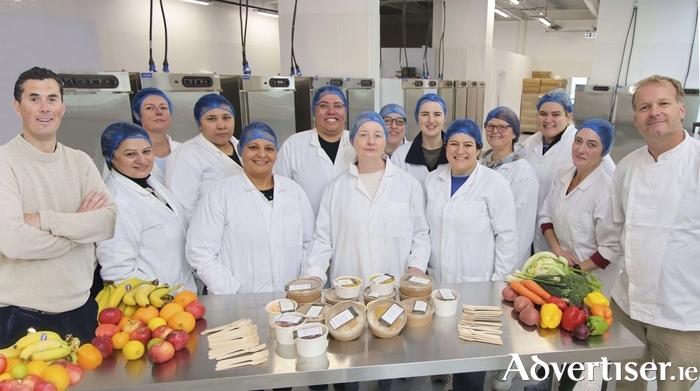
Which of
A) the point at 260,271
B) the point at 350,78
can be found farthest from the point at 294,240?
the point at 350,78

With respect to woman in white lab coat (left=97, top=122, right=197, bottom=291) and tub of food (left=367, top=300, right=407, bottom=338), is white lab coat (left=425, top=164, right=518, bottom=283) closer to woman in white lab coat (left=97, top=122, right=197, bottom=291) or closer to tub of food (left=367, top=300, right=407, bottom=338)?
tub of food (left=367, top=300, right=407, bottom=338)

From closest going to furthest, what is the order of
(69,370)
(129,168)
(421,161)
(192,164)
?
(69,370) → (129,168) → (192,164) → (421,161)

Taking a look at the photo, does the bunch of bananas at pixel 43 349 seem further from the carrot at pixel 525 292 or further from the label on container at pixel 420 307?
the carrot at pixel 525 292

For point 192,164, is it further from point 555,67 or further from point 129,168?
point 555,67

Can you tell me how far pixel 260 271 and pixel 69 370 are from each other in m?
0.90

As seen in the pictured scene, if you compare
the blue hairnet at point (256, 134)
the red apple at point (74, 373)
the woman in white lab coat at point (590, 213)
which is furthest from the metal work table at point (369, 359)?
the blue hairnet at point (256, 134)

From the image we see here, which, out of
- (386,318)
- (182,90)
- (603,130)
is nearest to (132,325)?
(386,318)

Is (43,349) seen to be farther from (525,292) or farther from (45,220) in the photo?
(525,292)

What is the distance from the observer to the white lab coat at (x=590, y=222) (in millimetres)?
2090

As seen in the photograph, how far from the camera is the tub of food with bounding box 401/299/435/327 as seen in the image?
1.53 meters

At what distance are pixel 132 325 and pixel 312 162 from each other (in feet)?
4.61

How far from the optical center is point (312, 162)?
2.57 meters

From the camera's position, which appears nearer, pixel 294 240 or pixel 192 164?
pixel 294 240

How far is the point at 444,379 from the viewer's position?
8.38 feet
